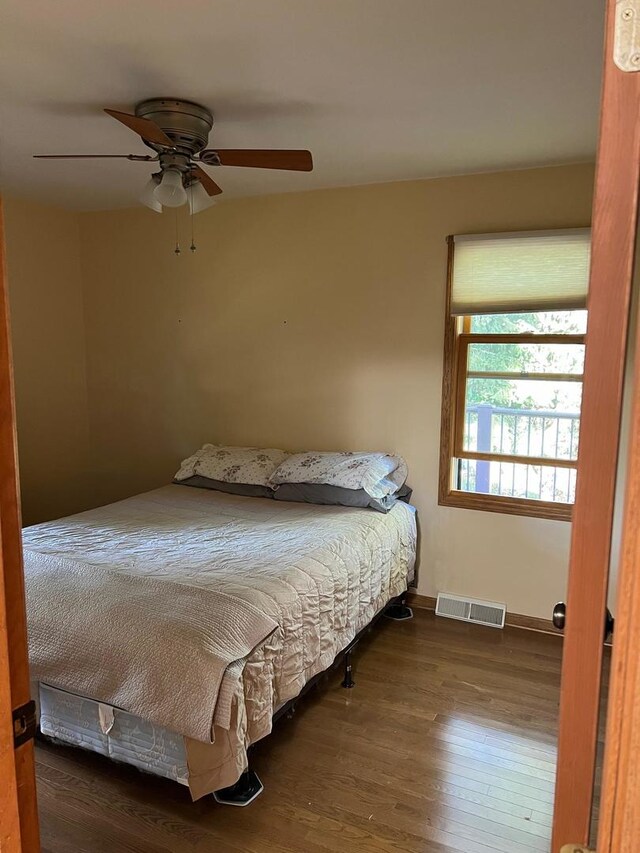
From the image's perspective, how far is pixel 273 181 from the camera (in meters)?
3.53

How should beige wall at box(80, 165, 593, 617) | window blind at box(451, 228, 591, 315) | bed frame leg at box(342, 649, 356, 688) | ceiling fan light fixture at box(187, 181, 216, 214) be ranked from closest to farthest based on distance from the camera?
ceiling fan light fixture at box(187, 181, 216, 214) < bed frame leg at box(342, 649, 356, 688) < window blind at box(451, 228, 591, 315) < beige wall at box(80, 165, 593, 617)

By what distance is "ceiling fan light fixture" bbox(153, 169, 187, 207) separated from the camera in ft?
7.83

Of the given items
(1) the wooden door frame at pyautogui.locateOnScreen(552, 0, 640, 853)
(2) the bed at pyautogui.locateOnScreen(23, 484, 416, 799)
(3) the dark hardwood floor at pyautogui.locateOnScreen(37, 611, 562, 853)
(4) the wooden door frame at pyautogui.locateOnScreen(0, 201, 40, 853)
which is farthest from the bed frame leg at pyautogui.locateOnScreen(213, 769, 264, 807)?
(1) the wooden door frame at pyautogui.locateOnScreen(552, 0, 640, 853)

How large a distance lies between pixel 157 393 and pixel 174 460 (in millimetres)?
511

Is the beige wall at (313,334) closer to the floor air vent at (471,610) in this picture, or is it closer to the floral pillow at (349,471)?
the floor air vent at (471,610)

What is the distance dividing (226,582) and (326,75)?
1.86 metres

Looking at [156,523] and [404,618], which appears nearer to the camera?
[156,523]

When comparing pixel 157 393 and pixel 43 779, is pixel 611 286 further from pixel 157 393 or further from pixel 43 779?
pixel 157 393

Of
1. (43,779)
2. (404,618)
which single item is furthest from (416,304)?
(43,779)

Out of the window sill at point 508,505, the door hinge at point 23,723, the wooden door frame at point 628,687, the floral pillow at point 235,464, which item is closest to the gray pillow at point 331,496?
the floral pillow at point 235,464

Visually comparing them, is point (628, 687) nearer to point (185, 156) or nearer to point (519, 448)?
point (185, 156)

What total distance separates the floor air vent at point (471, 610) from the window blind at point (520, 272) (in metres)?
1.65

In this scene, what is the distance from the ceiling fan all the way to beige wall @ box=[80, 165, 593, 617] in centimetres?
128

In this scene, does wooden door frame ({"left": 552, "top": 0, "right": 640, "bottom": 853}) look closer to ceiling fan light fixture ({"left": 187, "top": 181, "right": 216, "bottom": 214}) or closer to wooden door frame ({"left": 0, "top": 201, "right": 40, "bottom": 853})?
wooden door frame ({"left": 0, "top": 201, "right": 40, "bottom": 853})
